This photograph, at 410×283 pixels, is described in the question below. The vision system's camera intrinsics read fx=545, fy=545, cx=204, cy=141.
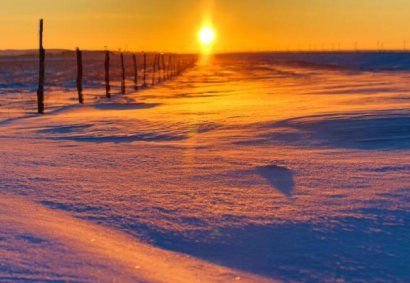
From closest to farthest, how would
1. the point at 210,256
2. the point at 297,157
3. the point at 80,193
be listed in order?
the point at 210,256 < the point at 80,193 < the point at 297,157

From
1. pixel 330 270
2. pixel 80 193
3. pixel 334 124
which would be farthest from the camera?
pixel 334 124

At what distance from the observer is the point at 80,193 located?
190 inches

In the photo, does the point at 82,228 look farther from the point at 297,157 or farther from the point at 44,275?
the point at 297,157

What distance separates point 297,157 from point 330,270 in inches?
133

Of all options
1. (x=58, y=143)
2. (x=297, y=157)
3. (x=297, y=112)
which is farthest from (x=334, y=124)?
(x=58, y=143)

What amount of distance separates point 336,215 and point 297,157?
2.44 meters

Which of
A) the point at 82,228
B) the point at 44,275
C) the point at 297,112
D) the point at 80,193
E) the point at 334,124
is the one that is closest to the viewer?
the point at 44,275

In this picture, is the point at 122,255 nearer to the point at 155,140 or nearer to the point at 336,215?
the point at 336,215

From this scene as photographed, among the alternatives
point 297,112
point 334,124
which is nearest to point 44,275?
point 334,124

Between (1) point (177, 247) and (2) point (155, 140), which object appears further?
(2) point (155, 140)

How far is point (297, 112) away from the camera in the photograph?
419 inches

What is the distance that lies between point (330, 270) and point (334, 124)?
591 centimetres

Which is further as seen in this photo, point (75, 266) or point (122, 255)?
point (122, 255)

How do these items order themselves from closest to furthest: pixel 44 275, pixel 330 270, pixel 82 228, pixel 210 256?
pixel 44 275
pixel 330 270
pixel 210 256
pixel 82 228
